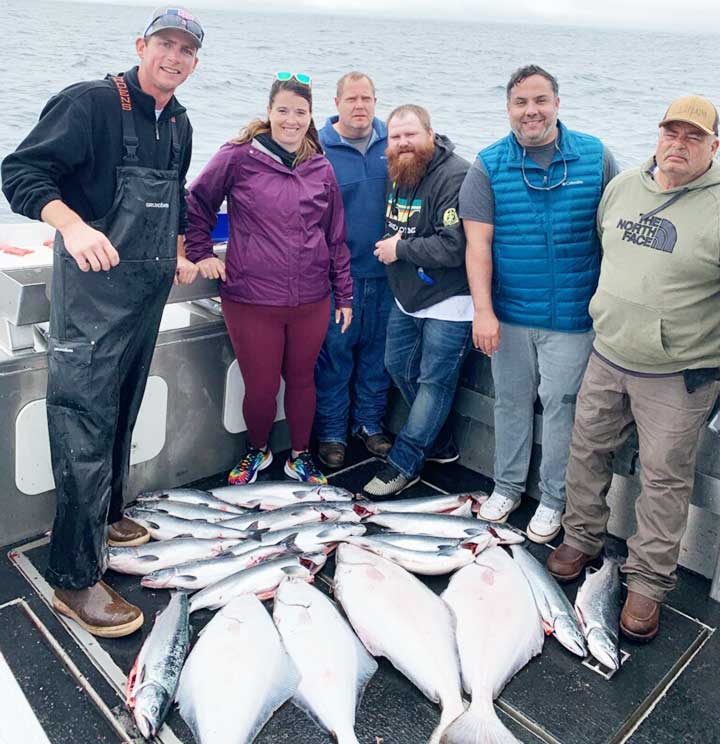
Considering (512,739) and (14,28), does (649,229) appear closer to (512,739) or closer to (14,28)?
(512,739)

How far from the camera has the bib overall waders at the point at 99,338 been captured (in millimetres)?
2346

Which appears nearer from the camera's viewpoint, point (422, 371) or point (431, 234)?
point (431, 234)

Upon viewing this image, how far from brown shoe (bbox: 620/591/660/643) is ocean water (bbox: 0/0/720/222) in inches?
307

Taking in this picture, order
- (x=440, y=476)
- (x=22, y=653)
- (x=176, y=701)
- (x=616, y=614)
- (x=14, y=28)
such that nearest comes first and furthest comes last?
(x=176, y=701) → (x=22, y=653) → (x=616, y=614) → (x=440, y=476) → (x=14, y=28)

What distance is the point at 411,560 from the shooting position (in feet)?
9.66

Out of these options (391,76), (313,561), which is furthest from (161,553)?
(391,76)

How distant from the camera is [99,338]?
2.40m

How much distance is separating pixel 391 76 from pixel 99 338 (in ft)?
79.1

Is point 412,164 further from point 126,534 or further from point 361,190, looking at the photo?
→ point 126,534

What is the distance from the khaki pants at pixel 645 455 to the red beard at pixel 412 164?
1135 mm

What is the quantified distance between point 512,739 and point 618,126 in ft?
59.4

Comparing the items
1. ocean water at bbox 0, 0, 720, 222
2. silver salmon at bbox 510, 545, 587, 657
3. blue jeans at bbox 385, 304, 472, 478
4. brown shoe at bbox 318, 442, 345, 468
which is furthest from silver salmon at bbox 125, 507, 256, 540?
ocean water at bbox 0, 0, 720, 222

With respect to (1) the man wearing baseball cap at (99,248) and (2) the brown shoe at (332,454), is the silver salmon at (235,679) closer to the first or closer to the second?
(1) the man wearing baseball cap at (99,248)

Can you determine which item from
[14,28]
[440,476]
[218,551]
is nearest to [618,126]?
[440,476]
